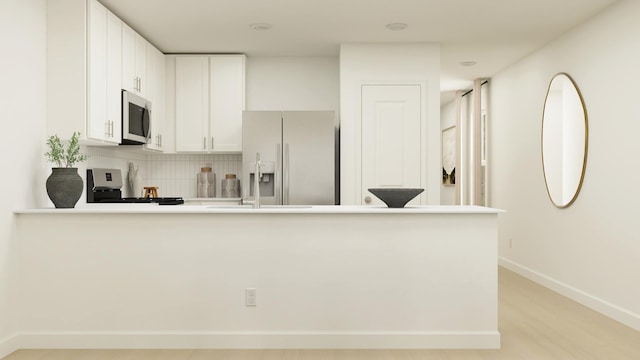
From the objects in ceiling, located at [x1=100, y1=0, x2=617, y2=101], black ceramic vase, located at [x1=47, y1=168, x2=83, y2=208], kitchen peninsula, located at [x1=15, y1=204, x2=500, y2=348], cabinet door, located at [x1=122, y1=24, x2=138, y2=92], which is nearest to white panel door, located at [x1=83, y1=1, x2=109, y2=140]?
ceiling, located at [x1=100, y1=0, x2=617, y2=101]

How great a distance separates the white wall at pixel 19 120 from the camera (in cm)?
304

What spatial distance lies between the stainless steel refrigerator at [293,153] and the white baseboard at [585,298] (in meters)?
2.27

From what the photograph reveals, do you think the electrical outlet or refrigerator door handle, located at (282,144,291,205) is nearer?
the electrical outlet

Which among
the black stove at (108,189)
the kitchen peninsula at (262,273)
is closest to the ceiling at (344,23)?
the black stove at (108,189)

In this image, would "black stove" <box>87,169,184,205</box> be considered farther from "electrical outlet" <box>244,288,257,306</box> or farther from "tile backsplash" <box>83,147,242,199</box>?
"electrical outlet" <box>244,288,257,306</box>

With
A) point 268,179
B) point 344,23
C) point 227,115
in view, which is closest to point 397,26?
point 344,23

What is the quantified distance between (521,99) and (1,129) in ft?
16.4

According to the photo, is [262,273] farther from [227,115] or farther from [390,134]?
[227,115]

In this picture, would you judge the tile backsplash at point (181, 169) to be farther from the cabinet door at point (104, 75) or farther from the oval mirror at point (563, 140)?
the oval mirror at point (563, 140)

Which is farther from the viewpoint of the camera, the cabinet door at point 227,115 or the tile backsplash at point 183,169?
the tile backsplash at point 183,169

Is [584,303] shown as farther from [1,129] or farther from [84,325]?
[1,129]

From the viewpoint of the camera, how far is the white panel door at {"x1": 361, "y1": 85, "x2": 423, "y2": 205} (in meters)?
5.09

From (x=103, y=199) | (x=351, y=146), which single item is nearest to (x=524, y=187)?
(x=351, y=146)

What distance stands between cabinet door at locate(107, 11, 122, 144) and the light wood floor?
1.75 meters
